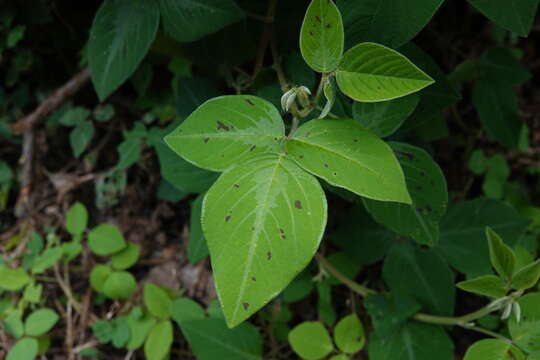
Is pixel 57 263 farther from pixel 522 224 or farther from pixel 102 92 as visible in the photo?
pixel 522 224

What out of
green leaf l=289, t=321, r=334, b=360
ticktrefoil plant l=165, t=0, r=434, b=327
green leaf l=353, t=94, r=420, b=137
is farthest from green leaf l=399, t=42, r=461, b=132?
green leaf l=289, t=321, r=334, b=360

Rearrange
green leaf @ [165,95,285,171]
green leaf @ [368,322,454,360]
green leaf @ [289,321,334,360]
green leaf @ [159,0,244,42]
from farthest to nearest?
green leaf @ [289,321,334,360] → green leaf @ [368,322,454,360] → green leaf @ [159,0,244,42] → green leaf @ [165,95,285,171]

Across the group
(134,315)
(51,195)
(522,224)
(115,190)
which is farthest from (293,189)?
(51,195)

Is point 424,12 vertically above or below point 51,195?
above

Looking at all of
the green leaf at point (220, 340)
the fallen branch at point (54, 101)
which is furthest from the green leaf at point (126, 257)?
the fallen branch at point (54, 101)

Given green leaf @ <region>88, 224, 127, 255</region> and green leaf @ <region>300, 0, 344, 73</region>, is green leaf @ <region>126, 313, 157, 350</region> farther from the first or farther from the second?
green leaf @ <region>300, 0, 344, 73</region>

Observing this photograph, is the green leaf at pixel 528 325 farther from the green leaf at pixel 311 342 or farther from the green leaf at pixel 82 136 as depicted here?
the green leaf at pixel 82 136
